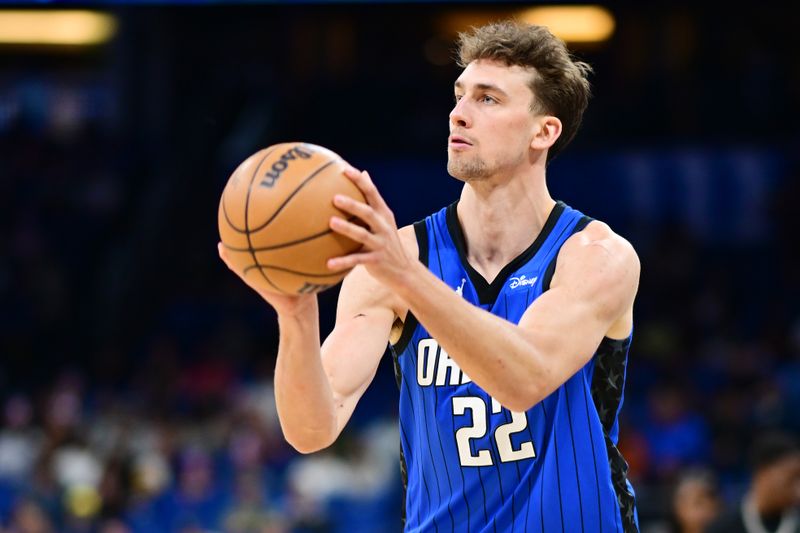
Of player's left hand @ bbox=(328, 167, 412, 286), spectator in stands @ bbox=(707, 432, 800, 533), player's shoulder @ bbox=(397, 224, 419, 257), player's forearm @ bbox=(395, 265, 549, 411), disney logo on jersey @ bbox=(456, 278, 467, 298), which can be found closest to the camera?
player's left hand @ bbox=(328, 167, 412, 286)

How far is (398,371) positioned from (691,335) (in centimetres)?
1071

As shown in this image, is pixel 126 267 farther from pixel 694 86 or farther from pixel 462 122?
pixel 462 122

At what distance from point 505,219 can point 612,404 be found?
0.72m

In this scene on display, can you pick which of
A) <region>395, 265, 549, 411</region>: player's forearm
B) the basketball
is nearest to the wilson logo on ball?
the basketball

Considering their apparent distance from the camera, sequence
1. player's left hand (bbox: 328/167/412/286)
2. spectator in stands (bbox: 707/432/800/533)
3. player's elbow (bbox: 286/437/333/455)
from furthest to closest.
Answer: spectator in stands (bbox: 707/432/800/533), player's elbow (bbox: 286/437/333/455), player's left hand (bbox: 328/167/412/286)

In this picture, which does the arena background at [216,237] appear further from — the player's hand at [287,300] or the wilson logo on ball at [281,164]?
the wilson logo on ball at [281,164]

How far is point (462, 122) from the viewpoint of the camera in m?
3.93

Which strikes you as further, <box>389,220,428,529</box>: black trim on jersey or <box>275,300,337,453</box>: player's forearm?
<box>389,220,428,529</box>: black trim on jersey

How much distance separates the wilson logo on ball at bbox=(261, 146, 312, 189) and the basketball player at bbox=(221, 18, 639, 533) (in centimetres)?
42

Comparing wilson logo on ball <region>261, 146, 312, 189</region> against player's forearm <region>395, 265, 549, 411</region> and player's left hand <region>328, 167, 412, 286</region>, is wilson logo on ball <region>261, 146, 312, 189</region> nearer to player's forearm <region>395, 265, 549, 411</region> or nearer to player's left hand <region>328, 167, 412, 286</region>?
player's left hand <region>328, 167, 412, 286</region>

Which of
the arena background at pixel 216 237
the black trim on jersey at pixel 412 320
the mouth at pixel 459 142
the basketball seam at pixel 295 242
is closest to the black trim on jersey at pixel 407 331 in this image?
the black trim on jersey at pixel 412 320

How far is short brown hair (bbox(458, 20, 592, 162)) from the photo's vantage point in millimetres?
4059

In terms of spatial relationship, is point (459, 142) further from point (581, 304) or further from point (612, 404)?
point (612, 404)

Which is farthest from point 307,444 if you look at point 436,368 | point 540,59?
point 540,59
